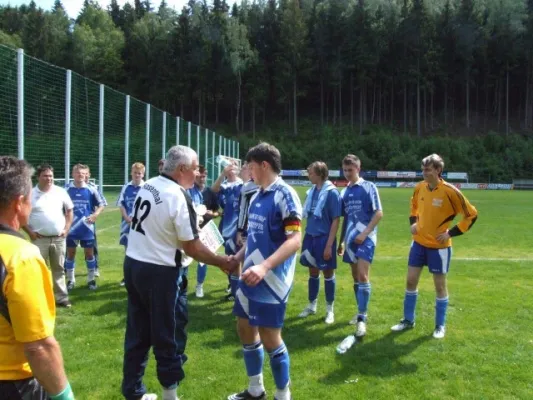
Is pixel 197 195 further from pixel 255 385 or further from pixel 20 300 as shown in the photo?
pixel 20 300

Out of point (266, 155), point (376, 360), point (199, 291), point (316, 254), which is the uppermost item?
point (266, 155)

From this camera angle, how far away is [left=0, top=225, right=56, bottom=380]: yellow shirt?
192 centimetres

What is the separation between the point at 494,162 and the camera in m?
52.8

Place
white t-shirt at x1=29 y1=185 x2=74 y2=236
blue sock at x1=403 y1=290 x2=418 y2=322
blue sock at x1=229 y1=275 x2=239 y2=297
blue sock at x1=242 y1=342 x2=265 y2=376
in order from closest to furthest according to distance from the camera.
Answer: blue sock at x1=242 y1=342 x2=265 y2=376
blue sock at x1=403 y1=290 x2=418 y2=322
white t-shirt at x1=29 y1=185 x2=74 y2=236
blue sock at x1=229 y1=275 x2=239 y2=297

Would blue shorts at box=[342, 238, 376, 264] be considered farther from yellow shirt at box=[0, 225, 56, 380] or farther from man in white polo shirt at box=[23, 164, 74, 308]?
yellow shirt at box=[0, 225, 56, 380]

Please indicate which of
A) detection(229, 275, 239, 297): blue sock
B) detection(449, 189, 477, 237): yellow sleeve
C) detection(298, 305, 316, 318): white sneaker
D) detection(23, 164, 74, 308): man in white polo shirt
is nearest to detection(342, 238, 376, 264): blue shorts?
detection(449, 189, 477, 237): yellow sleeve

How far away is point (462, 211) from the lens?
5.91 meters

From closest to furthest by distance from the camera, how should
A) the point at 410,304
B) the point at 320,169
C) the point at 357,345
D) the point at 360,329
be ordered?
the point at 357,345 → the point at 360,329 → the point at 410,304 → the point at 320,169

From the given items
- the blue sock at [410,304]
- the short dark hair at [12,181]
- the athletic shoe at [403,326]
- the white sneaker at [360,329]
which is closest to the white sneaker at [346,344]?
the white sneaker at [360,329]

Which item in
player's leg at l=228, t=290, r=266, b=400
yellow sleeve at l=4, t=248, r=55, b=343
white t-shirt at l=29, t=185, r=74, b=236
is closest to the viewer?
yellow sleeve at l=4, t=248, r=55, b=343

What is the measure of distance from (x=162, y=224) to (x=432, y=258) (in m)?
3.62

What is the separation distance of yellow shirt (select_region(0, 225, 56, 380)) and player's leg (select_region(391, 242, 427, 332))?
488 cm

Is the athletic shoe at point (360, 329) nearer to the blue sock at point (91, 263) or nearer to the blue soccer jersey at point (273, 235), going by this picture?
the blue soccer jersey at point (273, 235)

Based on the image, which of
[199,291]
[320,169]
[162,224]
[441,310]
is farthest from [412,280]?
[162,224]
